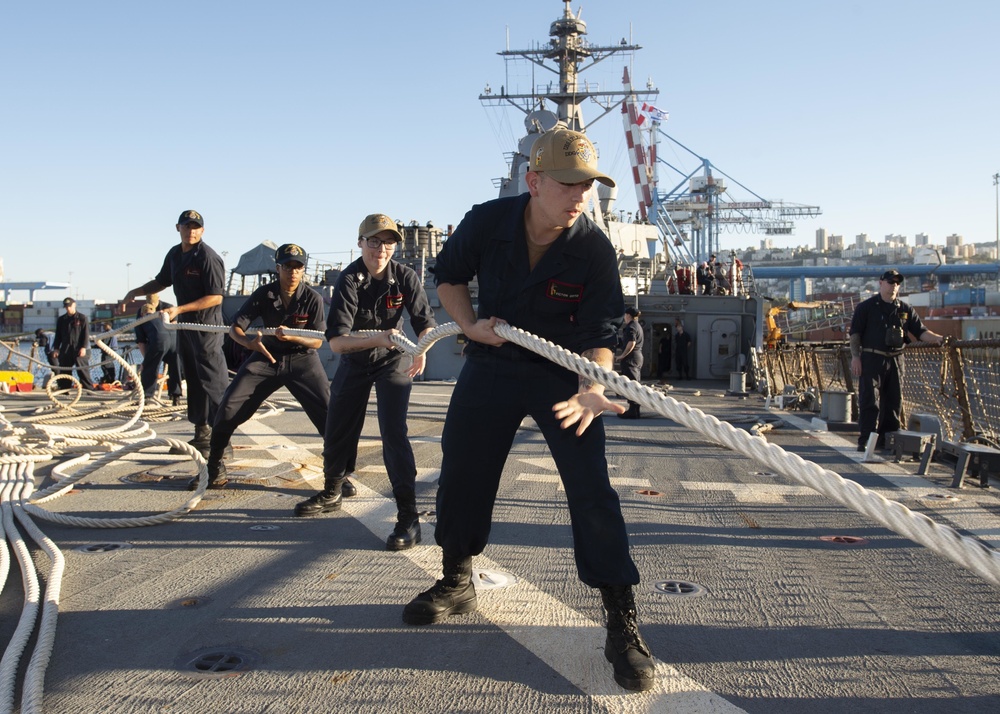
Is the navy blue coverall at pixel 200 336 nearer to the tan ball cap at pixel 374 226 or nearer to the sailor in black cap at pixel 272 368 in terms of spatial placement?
the sailor in black cap at pixel 272 368

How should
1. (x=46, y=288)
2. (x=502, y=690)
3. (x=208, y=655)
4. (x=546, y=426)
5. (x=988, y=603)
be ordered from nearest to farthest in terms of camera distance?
(x=502, y=690) < (x=208, y=655) < (x=546, y=426) < (x=988, y=603) < (x=46, y=288)

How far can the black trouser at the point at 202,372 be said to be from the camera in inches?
237

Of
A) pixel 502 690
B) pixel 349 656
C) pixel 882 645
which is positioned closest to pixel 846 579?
pixel 882 645

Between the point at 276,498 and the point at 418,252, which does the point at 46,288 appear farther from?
the point at 276,498

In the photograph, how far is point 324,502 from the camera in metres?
4.55

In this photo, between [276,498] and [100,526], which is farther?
[276,498]

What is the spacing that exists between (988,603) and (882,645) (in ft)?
2.47

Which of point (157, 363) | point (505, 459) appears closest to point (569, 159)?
point (505, 459)

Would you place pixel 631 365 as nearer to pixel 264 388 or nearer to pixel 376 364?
pixel 264 388

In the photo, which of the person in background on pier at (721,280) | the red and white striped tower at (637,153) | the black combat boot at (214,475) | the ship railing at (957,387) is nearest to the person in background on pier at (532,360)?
the black combat boot at (214,475)

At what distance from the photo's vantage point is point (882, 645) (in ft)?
8.71

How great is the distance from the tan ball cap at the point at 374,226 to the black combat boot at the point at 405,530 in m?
1.49

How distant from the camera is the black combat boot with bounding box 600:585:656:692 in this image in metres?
2.35

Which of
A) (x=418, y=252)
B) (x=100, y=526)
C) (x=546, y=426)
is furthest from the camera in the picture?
(x=418, y=252)
